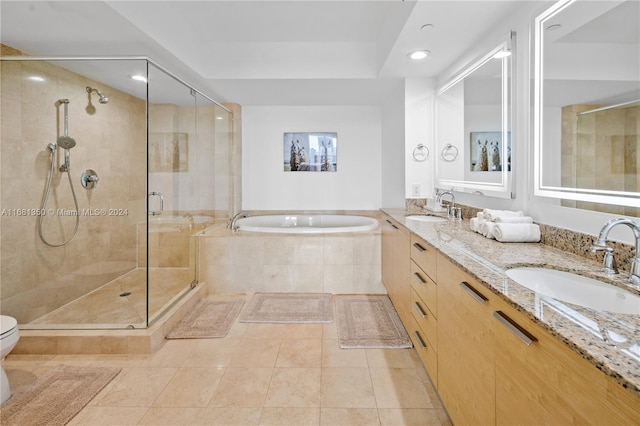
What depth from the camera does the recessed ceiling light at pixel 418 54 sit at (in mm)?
2522

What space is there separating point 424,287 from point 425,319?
0.17 m

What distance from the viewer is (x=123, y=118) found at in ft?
9.57

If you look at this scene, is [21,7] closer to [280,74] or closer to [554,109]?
[280,74]

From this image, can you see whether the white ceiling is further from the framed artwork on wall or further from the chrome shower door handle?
the chrome shower door handle

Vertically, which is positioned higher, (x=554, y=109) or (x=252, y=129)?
(x=252, y=129)

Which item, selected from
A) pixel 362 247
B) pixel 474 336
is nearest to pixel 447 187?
pixel 362 247

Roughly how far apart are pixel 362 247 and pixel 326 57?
190 centimetres

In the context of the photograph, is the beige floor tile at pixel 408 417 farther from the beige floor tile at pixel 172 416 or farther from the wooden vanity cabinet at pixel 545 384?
the beige floor tile at pixel 172 416

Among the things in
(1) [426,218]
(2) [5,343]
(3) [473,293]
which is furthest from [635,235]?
(2) [5,343]

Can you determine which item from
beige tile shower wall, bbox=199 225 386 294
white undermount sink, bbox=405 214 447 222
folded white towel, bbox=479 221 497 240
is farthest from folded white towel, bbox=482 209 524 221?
beige tile shower wall, bbox=199 225 386 294

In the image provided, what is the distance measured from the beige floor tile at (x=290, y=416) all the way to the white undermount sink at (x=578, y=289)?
3.75ft

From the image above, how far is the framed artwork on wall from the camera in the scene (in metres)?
4.41

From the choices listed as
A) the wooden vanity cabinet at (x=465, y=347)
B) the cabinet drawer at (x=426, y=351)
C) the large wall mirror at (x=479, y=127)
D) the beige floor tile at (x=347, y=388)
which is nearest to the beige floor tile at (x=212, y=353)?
the beige floor tile at (x=347, y=388)

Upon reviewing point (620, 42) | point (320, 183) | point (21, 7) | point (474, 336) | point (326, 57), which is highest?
point (326, 57)
